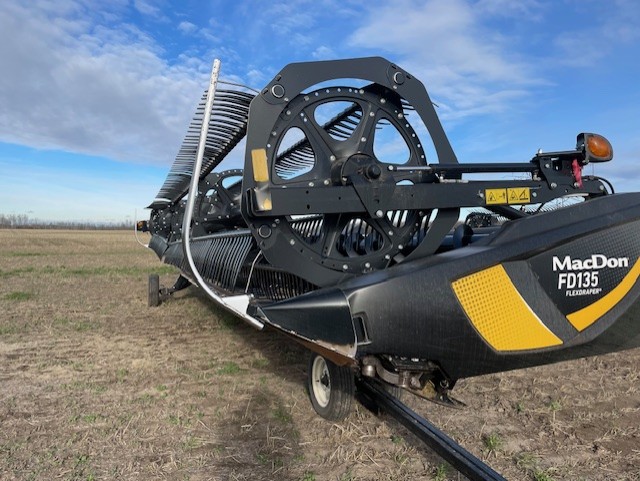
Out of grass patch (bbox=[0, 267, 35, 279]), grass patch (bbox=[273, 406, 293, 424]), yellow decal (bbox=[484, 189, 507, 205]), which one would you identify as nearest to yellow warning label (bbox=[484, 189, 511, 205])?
yellow decal (bbox=[484, 189, 507, 205])

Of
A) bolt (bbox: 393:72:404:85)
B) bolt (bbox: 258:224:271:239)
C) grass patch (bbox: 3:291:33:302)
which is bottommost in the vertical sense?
grass patch (bbox: 3:291:33:302)

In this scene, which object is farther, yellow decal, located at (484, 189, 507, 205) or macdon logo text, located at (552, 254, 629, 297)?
yellow decal, located at (484, 189, 507, 205)

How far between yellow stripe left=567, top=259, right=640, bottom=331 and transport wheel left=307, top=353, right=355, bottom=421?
1.30 m

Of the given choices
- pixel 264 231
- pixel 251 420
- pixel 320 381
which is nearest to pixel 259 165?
pixel 264 231

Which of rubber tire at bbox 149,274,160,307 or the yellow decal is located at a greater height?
the yellow decal

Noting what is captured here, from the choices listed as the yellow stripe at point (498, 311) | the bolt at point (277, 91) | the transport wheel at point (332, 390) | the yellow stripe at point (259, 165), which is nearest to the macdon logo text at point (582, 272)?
the yellow stripe at point (498, 311)

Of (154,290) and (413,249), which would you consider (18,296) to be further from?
(413,249)

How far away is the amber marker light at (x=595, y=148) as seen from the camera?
2789 mm

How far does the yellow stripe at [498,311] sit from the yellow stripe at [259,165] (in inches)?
43.7

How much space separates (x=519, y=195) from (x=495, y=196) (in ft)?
0.47

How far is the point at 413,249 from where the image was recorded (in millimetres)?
3047

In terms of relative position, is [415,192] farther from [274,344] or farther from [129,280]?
[129,280]

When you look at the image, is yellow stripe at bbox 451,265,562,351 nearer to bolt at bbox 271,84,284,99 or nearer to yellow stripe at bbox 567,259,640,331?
yellow stripe at bbox 567,259,640,331

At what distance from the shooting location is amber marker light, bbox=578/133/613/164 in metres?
2.79
